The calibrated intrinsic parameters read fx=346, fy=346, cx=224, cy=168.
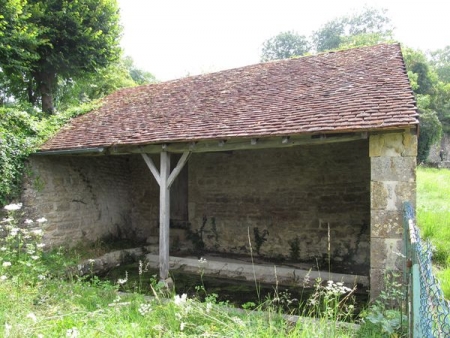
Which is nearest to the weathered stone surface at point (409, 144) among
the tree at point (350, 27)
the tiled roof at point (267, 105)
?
the tiled roof at point (267, 105)

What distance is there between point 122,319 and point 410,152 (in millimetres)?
3715

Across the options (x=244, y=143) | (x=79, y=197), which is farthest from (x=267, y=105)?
(x=79, y=197)

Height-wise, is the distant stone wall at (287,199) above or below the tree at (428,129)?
below

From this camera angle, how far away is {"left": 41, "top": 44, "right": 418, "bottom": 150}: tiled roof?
14.9 ft

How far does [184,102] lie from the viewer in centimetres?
706

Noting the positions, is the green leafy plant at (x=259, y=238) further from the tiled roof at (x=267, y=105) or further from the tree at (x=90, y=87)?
the tree at (x=90, y=87)

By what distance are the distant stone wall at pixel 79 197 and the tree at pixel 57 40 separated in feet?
14.0

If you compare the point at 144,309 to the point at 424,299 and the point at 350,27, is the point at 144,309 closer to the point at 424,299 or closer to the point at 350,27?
the point at 424,299

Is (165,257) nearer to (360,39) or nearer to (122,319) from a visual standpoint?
(122,319)

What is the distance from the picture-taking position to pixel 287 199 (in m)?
7.37

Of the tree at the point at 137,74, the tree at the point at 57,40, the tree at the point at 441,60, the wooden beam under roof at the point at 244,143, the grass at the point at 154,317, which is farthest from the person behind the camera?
the tree at the point at 137,74

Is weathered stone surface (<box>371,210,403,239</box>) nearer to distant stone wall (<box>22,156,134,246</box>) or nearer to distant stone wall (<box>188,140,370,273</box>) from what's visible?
distant stone wall (<box>188,140,370,273</box>)

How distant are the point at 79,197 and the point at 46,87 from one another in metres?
6.76

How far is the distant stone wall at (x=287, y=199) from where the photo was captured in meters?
6.75
